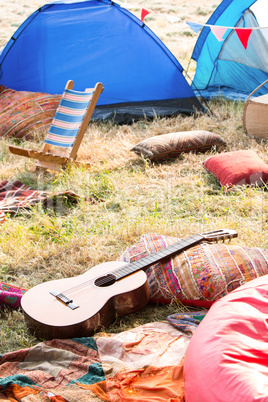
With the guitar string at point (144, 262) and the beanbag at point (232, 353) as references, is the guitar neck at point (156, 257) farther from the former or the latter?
the beanbag at point (232, 353)

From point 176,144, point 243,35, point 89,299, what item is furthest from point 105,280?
point 243,35

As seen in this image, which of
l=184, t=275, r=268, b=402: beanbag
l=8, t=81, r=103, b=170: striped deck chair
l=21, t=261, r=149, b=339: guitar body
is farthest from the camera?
l=8, t=81, r=103, b=170: striped deck chair

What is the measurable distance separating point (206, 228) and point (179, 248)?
0.66 m

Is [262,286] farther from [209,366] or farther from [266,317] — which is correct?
[209,366]

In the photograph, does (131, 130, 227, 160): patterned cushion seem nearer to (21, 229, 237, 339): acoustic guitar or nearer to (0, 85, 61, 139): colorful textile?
(0, 85, 61, 139): colorful textile

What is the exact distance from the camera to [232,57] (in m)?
6.85

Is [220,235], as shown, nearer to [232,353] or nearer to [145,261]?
[145,261]

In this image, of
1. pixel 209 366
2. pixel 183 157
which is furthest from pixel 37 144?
pixel 209 366

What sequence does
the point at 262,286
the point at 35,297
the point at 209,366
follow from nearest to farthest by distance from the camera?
the point at 209,366 < the point at 262,286 < the point at 35,297

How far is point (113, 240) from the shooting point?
3227 millimetres

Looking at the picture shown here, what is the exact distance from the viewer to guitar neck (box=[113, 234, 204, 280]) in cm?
247

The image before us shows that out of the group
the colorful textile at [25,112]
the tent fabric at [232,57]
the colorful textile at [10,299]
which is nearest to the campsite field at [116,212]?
the colorful textile at [10,299]

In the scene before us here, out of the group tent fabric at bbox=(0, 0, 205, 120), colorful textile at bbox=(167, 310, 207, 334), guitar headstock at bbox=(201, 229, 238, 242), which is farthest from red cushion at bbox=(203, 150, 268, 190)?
tent fabric at bbox=(0, 0, 205, 120)

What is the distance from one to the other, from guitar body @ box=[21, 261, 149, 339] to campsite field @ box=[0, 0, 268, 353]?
109 millimetres
